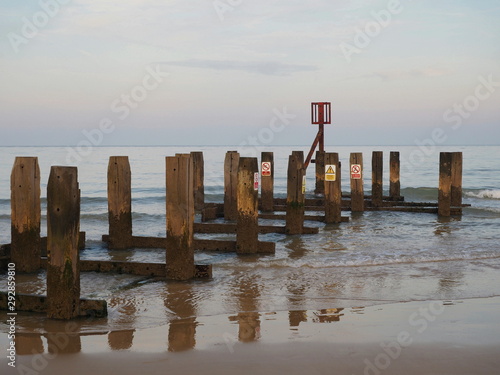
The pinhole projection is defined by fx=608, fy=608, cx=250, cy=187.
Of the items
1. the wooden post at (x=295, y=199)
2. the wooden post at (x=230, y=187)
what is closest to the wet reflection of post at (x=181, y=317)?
the wooden post at (x=295, y=199)

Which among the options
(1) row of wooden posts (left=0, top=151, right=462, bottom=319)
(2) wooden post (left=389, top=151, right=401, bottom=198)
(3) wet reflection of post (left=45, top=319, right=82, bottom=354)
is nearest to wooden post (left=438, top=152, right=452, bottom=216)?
(1) row of wooden posts (left=0, top=151, right=462, bottom=319)

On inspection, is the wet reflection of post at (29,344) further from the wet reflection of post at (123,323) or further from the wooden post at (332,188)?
the wooden post at (332,188)

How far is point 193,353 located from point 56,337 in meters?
1.42

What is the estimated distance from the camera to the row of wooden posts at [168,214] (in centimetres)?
627

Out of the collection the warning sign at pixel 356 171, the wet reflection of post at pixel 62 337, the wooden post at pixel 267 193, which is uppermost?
the warning sign at pixel 356 171

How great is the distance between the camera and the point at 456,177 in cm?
1894

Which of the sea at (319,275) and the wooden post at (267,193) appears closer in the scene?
the sea at (319,275)

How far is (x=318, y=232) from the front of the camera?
14.0 metres

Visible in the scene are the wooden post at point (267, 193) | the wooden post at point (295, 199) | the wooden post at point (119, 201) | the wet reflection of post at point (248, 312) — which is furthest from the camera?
the wooden post at point (267, 193)

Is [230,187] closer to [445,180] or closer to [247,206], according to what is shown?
[247,206]

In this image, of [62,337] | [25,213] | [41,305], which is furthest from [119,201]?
[62,337]

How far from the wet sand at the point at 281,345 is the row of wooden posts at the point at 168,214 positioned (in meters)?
0.69

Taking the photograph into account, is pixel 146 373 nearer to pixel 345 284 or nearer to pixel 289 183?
pixel 345 284

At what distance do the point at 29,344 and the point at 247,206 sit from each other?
18.3 ft
